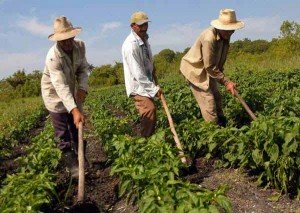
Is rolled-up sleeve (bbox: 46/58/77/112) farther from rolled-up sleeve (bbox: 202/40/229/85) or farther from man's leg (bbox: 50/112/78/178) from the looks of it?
rolled-up sleeve (bbox: 202/40/229/85)

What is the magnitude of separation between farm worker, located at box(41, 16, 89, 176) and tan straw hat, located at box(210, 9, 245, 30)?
1702 millimetres

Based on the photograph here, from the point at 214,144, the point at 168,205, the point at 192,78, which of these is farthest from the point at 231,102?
the point at 168,205

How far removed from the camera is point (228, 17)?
5453 millimetres

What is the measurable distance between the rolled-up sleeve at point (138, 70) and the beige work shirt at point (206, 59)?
77cm

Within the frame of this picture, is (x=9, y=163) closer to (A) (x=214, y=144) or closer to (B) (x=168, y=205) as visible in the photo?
(A) (x=214, y=144)

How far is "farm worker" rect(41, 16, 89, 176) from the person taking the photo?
16.0 feet

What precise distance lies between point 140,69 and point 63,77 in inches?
38.4

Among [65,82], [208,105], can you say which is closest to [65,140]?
[65,82]

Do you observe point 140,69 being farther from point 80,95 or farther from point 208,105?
point 208,105

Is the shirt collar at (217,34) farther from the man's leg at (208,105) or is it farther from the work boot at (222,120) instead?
the work boot at (222,120)

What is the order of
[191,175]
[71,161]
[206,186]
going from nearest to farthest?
[206,186] → [191,175] → [71,161]

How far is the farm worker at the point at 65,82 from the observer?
488 cm

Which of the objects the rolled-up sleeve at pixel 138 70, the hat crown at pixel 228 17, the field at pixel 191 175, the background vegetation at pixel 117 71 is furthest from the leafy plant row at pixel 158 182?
the background vegetation at pixel 117 71

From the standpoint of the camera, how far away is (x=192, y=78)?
602 cm
